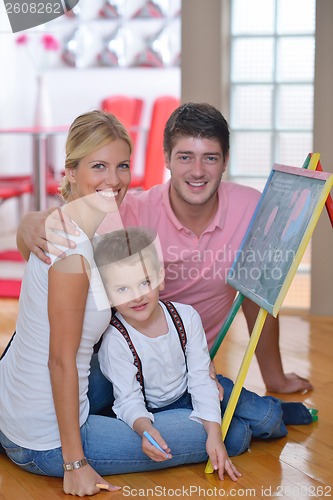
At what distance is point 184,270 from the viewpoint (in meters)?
2.52

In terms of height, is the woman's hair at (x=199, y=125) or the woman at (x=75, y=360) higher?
the woman's hair at (x=199, y=125)

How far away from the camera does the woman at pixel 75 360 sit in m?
1.90

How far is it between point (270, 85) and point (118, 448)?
7.40ft

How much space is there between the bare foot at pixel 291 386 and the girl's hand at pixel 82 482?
3.02ft

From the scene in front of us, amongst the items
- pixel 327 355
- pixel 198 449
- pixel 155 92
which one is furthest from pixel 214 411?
pixel 155 92

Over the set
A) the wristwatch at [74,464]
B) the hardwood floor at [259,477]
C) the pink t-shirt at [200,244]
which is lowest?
the hardwood floor at [259,477]

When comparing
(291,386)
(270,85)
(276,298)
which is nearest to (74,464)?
(276,298)

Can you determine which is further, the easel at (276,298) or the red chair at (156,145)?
the red chair at (156,145)

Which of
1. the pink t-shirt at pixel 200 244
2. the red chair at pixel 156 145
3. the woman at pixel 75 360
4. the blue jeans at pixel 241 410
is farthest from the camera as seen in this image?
the red chair at pixel 156 145

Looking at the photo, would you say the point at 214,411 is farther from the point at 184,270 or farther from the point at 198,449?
the point at 184,270

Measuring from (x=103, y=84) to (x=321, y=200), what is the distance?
4.68m

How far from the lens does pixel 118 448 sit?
201cm

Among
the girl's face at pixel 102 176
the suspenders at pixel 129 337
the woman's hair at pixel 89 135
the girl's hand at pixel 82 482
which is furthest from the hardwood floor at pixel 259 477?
the woman's hair at pixel 89 135

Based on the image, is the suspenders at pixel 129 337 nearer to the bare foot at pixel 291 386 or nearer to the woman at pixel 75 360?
the woman at pixel 75 360
